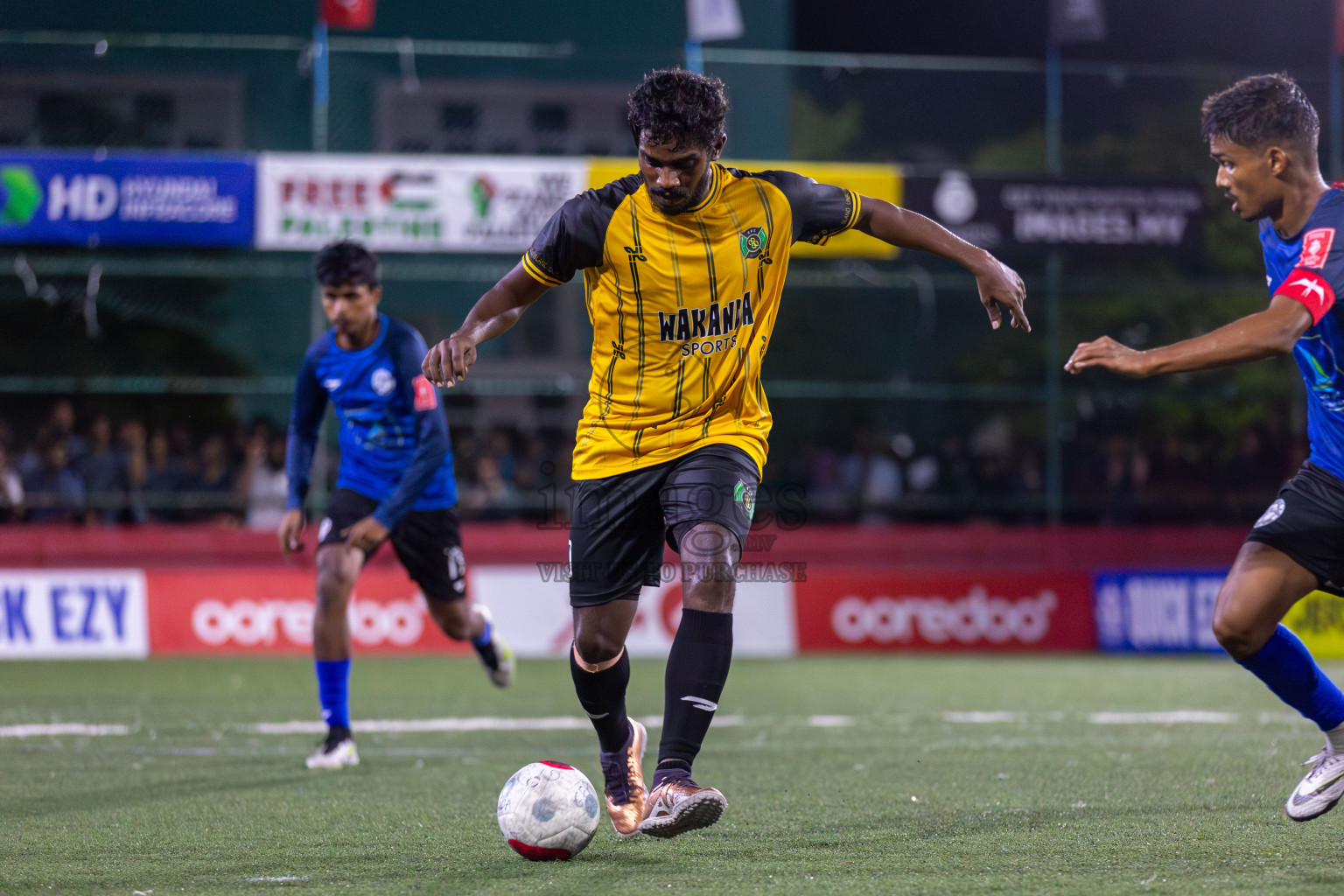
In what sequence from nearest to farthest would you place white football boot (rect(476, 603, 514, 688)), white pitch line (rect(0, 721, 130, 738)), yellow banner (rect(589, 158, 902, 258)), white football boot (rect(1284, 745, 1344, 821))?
1. white football boot (rect(1284, 745, 1344, 821))
2. white pitch line (rect(0, 721, 130, 738))
3. white football boot (rect(476, 603, 514, 688))
4. yellow banner (rect(589, 158, 902, 258))

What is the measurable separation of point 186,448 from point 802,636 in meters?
6.32

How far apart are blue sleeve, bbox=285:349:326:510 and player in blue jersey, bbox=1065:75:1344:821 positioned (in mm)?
4426

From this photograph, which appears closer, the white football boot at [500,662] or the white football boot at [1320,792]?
the white football boot at [1320,792]

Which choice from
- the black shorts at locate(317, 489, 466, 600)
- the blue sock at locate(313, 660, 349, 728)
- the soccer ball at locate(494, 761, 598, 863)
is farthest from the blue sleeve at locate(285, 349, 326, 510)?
the soccer ball at locate(494, 761, 598, 863)

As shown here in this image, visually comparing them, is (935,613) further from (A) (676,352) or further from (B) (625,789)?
(A) (676,352)

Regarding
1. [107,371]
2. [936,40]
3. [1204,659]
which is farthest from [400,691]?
[936,40]

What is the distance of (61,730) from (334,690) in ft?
6.82

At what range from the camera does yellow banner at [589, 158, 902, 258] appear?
1470 cm

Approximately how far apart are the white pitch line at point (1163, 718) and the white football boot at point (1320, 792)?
3709 mm

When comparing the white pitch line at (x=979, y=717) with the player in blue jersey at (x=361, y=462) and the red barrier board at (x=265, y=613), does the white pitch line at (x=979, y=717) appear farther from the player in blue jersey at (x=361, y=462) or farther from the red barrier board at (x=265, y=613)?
the red barrier board at (x=265, y=613)

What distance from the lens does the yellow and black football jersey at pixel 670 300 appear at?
4.58 meters

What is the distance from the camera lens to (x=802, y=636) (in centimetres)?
1371

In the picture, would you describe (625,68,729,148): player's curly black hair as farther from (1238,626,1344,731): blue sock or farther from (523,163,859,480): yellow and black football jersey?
(1238,626,1344,731): blue sock

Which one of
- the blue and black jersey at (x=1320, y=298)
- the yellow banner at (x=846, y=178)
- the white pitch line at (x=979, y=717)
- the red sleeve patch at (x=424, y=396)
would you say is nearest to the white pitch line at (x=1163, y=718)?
the white pitch line at (x=979, y=717)
